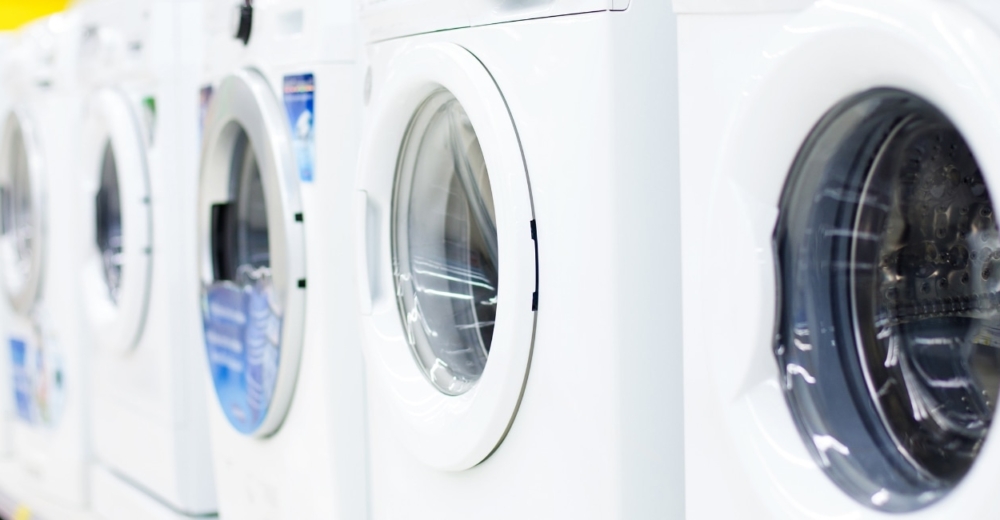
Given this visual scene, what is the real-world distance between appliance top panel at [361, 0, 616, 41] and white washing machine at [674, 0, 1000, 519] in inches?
5.0

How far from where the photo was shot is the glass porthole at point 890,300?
753 mm

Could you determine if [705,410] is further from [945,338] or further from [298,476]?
[298,476]

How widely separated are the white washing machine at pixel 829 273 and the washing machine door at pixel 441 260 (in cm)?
22

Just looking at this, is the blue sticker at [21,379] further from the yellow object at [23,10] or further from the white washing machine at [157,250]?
the yellow object at [23,10]

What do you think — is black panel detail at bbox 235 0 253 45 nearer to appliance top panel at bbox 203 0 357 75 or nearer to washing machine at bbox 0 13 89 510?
appliance top panel at bbox 203 0 357 75

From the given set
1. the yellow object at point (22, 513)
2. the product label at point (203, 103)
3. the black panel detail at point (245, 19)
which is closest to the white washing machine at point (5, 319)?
the yellow object at point (22, 513)

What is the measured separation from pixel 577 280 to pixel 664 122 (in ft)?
0.57

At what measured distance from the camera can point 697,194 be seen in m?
0.89

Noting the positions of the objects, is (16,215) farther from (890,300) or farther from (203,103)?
(890,300)

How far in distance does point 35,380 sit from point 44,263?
315 mm

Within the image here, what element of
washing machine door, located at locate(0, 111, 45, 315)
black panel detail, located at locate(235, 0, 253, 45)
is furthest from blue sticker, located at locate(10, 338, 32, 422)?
black panel detail, located at locate(235, 0, 253, 45)

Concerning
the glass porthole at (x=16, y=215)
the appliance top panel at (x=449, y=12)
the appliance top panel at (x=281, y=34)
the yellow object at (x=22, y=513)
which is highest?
the appliance top panel at (x=281, y=34)

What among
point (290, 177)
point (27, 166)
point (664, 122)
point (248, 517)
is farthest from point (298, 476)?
point (27, 166)

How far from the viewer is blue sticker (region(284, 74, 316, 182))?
1.42 m
